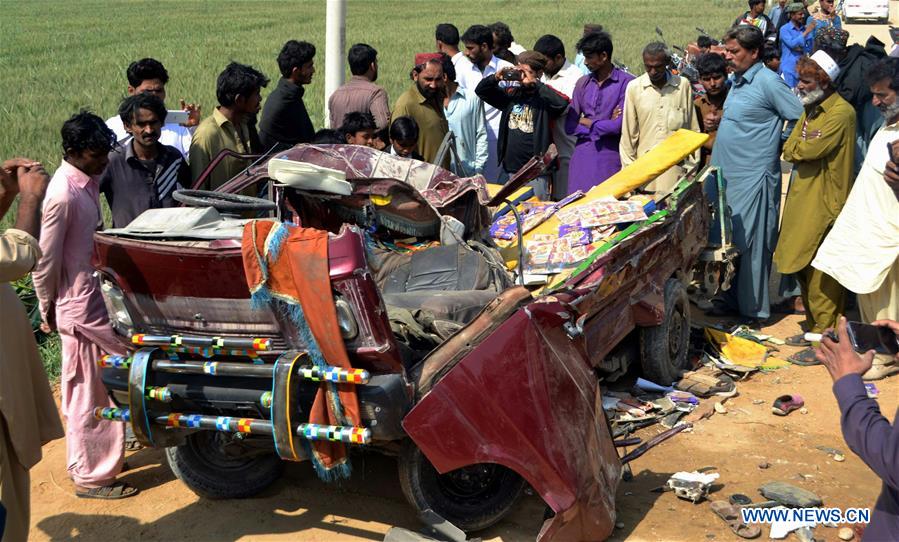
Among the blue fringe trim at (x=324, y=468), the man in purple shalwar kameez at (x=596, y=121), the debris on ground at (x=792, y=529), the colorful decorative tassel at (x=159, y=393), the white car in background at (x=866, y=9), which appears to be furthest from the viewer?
the white car in background at (x=866, y=9)

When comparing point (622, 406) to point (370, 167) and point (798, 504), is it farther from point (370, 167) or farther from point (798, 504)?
point (370, 167)

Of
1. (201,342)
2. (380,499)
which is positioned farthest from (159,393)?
(380,499)

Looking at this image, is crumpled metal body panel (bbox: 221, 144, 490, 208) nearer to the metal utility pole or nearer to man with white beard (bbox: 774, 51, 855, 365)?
man with white beard (bbox: 774, 51, 855, 365)

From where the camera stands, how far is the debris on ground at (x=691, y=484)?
18.5 ft

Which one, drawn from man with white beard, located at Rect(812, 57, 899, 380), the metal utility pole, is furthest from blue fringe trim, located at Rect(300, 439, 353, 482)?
the metal utility pole

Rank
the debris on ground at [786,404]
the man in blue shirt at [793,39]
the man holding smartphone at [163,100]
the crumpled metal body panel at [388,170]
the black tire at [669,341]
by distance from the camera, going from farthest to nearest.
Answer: the man in blue shirt at [793,39] → the man holding smartphone at [163,100] → the black tire at [669,341] → the debris on ground at [786,404] → the crumpled metal body panel at [388,170]

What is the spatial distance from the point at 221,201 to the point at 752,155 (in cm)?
494

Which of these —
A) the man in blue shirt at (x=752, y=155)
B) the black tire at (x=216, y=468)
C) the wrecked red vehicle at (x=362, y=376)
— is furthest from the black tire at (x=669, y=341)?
the black tire at (x=216, y=468)

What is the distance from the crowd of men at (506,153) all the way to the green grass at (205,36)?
4637 mm

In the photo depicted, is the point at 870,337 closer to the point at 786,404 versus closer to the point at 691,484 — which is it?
the point at 691,484

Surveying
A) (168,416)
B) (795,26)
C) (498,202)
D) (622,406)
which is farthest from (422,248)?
A: (795,26)

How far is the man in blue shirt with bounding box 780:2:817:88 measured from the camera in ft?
56.5

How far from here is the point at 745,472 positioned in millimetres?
6105

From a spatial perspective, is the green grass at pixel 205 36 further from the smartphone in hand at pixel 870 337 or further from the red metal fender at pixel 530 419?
the smartphone in hand at pixel 870 337
